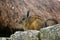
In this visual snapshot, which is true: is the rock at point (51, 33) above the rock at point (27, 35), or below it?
above

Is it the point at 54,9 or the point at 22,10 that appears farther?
the point at 54,9

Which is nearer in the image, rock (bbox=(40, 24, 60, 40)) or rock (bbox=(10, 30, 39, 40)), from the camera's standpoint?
rock (bbox=(40, 24, 60, 40))

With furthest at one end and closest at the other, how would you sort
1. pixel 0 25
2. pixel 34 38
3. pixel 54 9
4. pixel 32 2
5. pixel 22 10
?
1. pixel 54 9
2. pixel 32 2
3. pixel 22 10
4. pixel 0 25
5. pixel 34 38

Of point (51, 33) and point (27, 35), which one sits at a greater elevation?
point (51, 33)

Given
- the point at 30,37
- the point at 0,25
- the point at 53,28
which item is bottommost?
the point at 0,25

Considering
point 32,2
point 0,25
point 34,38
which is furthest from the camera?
point 32,2

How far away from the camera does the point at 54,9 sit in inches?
402

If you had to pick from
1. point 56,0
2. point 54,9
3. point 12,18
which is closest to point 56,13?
point 54,9

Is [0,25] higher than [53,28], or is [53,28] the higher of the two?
[53,28]

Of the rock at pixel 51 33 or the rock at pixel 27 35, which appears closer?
the rock at pixel 51 33

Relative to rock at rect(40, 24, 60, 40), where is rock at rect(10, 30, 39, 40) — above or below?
below

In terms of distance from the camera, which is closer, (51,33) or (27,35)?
(51,33)

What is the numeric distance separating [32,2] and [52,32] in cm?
693

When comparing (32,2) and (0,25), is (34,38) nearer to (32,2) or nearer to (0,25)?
(0,25)
